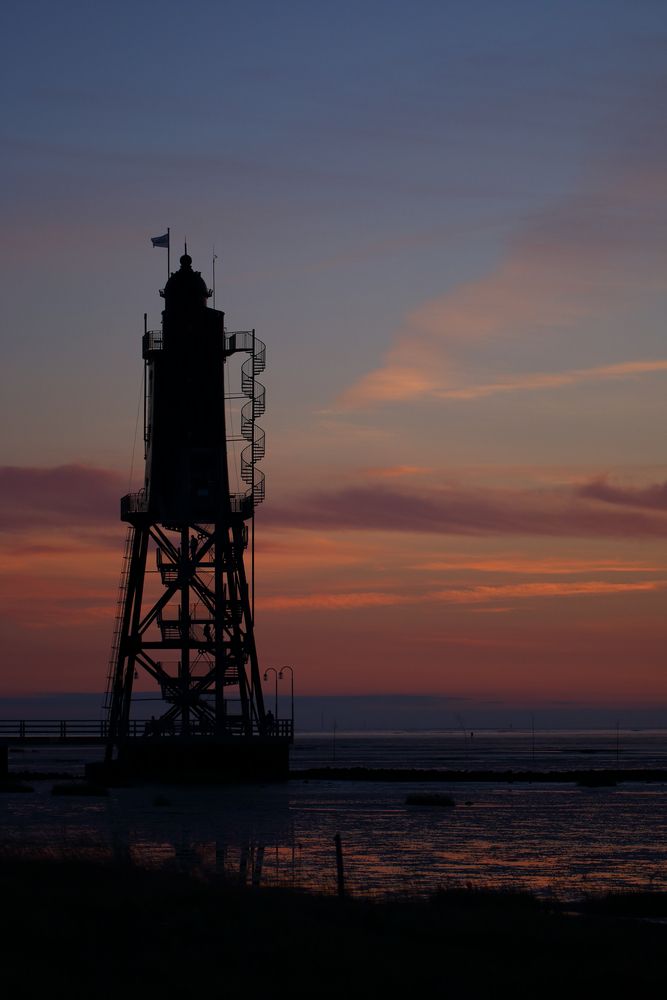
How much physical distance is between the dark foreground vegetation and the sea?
15.8ft

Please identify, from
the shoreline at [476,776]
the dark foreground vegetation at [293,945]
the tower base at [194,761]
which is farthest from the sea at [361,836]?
the shoreline at [476,776]

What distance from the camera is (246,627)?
2835 inches

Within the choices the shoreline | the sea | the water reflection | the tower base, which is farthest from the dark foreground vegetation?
the shoreline

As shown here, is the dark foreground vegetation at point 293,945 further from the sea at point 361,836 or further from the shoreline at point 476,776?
the shoreline at point 476,776

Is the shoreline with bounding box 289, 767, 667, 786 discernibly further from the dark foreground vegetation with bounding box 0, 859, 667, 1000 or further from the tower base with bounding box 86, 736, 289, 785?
the dark foreground vegetation with bounding box 0, 859, 667, 1000

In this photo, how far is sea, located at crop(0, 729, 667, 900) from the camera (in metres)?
30.5

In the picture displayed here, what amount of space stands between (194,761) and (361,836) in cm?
2709

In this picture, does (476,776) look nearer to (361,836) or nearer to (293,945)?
(361,836)

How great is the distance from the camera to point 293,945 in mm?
18031

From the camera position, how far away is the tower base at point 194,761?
68.9m

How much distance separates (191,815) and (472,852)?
15.1 meters

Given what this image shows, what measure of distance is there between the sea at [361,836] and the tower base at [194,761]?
4.87 feet

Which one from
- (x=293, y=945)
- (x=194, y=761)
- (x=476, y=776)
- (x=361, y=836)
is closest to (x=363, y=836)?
(x=361, y=836)

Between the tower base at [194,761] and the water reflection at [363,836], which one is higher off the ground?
the tower base at [194,761]
